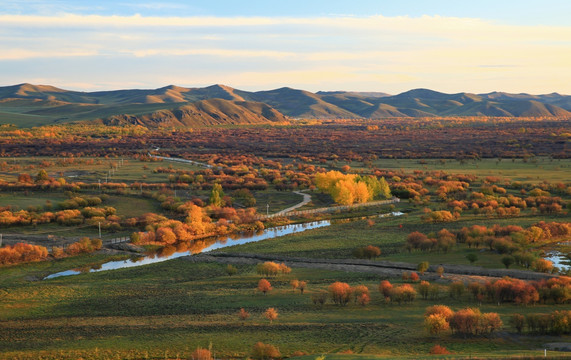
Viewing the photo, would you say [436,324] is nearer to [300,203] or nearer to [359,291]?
[359,291]

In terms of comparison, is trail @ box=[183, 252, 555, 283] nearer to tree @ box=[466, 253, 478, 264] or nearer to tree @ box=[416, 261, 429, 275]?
tree @ box=[416, 261, 429, 275]

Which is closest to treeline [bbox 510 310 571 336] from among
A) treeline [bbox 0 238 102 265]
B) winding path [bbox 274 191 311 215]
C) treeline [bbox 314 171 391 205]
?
treeline [bbox 0 238 102 265]

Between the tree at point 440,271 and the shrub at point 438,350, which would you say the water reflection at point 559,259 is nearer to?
the tree at point 440,271

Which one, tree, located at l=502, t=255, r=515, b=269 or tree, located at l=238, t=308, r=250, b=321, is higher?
tree, located at l=502, t=255, r=515, b=269

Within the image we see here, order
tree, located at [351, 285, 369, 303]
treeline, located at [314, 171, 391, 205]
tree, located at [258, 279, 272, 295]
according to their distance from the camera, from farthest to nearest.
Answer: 1. treeline, located at [314, 171, 391, 205]
2. tree, located at [258, 279, 272, 295]
3. tree, located at [351, 285, 369, 303]

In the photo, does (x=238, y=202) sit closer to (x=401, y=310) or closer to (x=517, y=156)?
(x=401, y=310)

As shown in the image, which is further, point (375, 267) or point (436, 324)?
point (375, 267)

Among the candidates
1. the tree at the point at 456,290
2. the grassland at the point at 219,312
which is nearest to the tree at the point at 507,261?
the grassland at the point at 219,312

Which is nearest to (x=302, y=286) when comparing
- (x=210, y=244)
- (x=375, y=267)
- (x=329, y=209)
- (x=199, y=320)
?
(x=199, y=320)

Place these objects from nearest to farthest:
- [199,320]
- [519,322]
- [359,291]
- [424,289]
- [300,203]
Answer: [519,322]
[199,320]
[359,291]
[424,289]
[300,203]

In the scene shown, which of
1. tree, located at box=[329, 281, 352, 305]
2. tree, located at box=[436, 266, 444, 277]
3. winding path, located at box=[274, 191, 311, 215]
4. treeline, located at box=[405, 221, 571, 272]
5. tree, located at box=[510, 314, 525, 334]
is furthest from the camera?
winding path, located at box=[274, 191, 311, 215]

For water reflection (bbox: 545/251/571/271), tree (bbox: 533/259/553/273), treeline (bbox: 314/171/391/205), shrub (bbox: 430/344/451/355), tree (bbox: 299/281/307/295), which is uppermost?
treeline (bbox: 314/171/391/205)

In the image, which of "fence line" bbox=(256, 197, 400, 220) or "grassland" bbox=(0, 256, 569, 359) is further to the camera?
"fence line" bbox=(256, 197, 400, 220)

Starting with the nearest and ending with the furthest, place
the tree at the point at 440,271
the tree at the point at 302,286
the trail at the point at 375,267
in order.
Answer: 1. the tree at the point at 302,286
2. the trail at the point at 375,267
3. the tree at the point at 440,271
